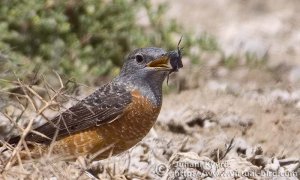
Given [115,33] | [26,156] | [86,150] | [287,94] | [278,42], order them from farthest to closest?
[278,42], [115,33], [287,94], [86,150], [26,156]

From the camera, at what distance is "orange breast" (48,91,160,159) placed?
263 inches

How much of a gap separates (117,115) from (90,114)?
0.26 meters

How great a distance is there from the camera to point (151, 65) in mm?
7129

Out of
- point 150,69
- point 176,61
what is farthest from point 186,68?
point 176,61

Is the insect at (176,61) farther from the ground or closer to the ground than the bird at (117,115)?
farther from the ground

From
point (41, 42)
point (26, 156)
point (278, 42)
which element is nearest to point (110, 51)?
point (41, 42)

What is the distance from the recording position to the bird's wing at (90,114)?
6816mm

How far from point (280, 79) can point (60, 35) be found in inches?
102

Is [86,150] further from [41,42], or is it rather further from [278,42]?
[278,42]

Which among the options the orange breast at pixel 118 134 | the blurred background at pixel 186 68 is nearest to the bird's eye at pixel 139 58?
the orange breast at pixel 118 134

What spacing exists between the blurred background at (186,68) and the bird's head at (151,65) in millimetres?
573

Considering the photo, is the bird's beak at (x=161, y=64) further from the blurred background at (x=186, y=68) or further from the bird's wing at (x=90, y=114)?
the blurred background at (x=186, y=68)

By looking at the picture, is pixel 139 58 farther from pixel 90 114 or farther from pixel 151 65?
pixel 90 114

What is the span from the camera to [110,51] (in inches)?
402
